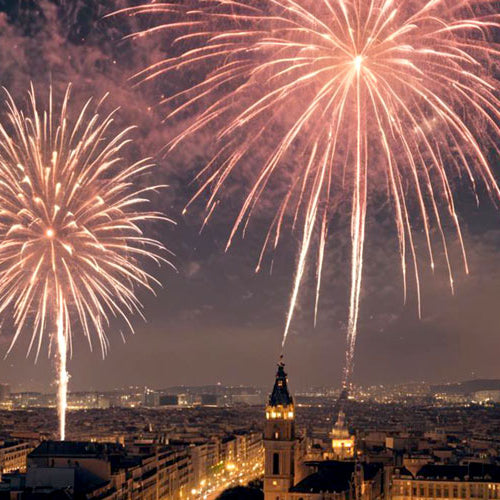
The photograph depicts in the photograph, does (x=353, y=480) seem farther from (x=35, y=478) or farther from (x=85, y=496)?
(x=35, y=478)

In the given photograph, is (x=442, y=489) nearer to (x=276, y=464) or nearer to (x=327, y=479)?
(x=327, y=479)

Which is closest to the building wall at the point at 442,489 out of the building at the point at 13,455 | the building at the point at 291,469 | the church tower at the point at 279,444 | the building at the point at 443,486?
the building at the point at 443,486

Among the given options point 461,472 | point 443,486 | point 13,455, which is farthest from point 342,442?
point 13,455

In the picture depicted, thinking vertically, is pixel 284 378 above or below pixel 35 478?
above

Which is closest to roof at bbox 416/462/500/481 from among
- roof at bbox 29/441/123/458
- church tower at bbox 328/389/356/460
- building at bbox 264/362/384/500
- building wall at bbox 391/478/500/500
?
building wall at bbox 391/478/500/500

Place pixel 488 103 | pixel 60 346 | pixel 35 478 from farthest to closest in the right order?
pixel 35 478
pixel 60 346
pixel 488 103

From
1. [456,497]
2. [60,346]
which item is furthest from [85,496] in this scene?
[456,497]

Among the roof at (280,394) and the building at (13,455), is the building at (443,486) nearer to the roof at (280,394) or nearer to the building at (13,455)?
the roof at (280,394)

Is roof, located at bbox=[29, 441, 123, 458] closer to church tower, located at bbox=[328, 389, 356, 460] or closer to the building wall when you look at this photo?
church tower, located at bbox=[328, 389, 356, 460]
